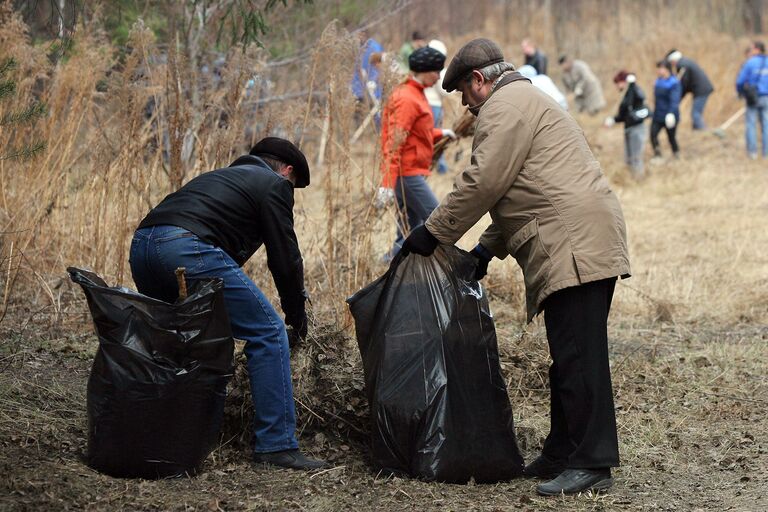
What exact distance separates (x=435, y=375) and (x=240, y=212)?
3.07 feet

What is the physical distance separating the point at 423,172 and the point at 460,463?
305cm

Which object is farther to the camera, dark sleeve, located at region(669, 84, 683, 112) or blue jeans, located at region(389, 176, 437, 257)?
dark sleeve, located at region(669, 84, 683, 112)

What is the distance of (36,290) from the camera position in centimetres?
586

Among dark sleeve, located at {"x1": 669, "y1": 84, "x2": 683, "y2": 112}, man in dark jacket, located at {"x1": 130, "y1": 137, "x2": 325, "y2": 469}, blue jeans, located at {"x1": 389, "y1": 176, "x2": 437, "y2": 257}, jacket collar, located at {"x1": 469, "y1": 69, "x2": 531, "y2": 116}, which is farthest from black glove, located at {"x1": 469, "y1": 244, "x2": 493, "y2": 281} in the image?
dark sleeve, located at {"x1": 669, "y1": 84, "x2": 683, "y2": 112}

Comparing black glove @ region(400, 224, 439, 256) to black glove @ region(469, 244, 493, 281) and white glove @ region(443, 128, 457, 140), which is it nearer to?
black glove @ region(469, 244, 493, 281)

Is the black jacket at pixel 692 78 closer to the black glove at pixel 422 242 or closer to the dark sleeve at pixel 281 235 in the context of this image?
the black glove at pixel 422 242

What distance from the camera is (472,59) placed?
141 inches

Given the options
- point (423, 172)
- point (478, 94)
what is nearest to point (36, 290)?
point (423, 172)

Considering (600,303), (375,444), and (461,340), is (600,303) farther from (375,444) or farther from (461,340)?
(375,444)

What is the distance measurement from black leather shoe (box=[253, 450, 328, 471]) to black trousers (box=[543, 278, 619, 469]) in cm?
98

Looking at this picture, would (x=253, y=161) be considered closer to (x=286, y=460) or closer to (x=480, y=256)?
(x=480, y=256)

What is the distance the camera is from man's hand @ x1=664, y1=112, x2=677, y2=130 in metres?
14.3

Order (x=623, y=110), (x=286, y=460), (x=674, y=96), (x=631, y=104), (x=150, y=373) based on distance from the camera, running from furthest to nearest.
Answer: (x=674, y=96) < (x=623, y=110) < (x=631, y=104) < (x=286, y=460) < (x=150, y=373)

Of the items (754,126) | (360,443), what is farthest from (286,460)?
(754,126)
